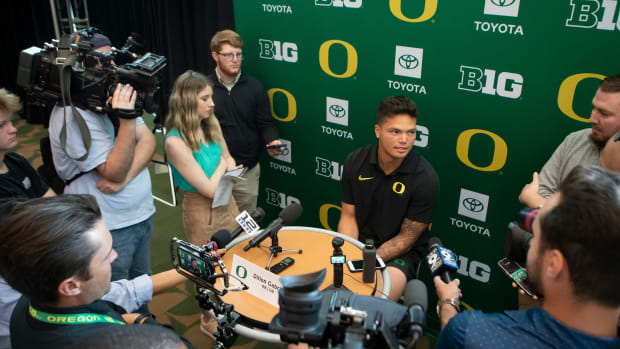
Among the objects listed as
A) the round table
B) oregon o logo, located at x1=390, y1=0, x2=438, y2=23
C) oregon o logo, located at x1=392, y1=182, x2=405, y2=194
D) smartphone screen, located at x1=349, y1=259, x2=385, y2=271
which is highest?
oregon o logo, located at x1=390, y1=0, x2=438, y2=23

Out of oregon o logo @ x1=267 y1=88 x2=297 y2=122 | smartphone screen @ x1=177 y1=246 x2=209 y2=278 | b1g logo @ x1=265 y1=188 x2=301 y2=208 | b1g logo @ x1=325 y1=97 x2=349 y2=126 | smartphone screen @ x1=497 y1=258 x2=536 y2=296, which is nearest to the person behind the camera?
smartphone screen @ x1=177 y1=246 x2=209 y2=278

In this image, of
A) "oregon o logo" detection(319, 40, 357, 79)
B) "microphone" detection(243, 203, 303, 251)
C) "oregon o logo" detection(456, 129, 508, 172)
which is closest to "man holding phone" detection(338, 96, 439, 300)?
"oregon o logo" detection(456, 129, 508, 172)

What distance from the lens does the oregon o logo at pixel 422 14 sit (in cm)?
260

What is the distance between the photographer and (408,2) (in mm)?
2695

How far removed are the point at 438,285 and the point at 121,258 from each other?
1694 mm

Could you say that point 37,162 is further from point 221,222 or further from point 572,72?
point 572,72

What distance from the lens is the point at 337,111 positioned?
3.29 meters

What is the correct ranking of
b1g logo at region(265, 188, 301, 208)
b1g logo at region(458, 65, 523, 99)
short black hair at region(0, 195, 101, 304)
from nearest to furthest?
short black hair at region(0, 195, 101, 304)
b1g logo at region(458, 65, 523, 99)
b1g logo at region(265, 188, 301, 208)

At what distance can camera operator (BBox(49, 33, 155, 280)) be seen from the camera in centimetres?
211

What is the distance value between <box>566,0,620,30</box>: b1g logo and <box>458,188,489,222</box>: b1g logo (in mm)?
1075

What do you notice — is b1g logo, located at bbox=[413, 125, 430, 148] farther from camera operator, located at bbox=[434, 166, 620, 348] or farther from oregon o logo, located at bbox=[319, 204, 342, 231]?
camera operator, located at bbox=[434, 166, 620, 348]

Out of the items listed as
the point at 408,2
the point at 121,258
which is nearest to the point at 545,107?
the point at 408,2

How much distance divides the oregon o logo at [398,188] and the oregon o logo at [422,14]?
1.04 meters

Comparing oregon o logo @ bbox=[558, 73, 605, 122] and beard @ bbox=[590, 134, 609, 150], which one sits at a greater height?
oregon o logo @ bbox=[558, 73, 605, 122]
